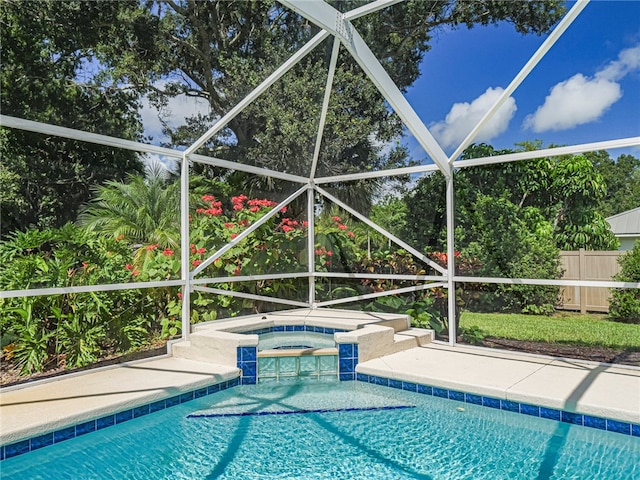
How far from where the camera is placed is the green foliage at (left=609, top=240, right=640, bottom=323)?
6.84 m

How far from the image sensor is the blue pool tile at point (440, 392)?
5.39 meters

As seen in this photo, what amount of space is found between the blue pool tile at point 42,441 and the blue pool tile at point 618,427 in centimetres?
515

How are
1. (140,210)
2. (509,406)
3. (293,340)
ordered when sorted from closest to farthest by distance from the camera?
(509,406), (140,210), (293,340)

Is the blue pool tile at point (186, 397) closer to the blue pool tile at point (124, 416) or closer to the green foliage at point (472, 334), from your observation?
the blue pool tile at point (124, 416)

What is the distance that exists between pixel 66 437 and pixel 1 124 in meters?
3.34

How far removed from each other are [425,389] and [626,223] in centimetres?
453

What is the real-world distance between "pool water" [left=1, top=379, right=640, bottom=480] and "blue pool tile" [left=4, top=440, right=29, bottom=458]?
5 cm

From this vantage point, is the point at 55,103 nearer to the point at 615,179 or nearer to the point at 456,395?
the point at 456,395

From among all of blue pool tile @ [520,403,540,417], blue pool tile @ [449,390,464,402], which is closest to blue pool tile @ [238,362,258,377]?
blue pool tile @ [449,390,464,402]

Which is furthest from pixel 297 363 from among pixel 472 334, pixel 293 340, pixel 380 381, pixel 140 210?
pixel 140 210

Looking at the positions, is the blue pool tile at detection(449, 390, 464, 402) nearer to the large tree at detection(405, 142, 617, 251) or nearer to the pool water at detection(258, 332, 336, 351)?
the pool water at detection(258, 332, 336, 351)

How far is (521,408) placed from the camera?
4891mm

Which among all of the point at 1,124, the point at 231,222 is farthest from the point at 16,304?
the point at 231,222

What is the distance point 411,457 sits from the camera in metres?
4.09
